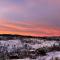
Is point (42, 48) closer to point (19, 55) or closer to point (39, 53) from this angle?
point (39, 53)

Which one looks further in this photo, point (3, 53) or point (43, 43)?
point (43, 43)

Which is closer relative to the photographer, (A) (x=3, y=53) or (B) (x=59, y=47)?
(A) (x=3, y=53)

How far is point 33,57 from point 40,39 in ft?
2.99

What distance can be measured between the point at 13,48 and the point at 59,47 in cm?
197

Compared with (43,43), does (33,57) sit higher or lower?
lower

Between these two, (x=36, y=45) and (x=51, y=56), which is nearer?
(x=51, y=56)

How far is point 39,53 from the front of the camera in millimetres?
7887

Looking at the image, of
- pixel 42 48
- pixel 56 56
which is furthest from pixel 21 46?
pixel 56 56

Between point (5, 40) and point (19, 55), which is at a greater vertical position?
point (5, 40)

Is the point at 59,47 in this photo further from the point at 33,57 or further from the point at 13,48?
the point at 13,48

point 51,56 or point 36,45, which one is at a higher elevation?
point 36,45

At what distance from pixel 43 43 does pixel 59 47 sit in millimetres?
717

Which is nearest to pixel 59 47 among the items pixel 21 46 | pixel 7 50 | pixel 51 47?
pixel 51 47

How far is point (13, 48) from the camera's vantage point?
7.86m
